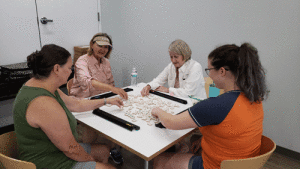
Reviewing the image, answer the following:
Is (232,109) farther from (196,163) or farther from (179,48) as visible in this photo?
(179,48)

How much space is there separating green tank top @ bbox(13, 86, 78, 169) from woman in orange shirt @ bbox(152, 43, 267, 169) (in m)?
0.79

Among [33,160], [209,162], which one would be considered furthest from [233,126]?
[33,160]

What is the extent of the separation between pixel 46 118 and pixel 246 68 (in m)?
1.16

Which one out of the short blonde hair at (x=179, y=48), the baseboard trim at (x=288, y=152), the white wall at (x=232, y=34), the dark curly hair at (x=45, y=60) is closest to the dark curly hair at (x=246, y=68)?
the dark curly hair at (x=45, y=60)

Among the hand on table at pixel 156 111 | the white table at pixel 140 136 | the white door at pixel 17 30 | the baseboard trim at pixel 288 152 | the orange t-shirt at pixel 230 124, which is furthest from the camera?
the white door at pixel 17 30

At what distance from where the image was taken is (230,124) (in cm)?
108

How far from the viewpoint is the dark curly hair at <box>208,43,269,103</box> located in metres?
1.09

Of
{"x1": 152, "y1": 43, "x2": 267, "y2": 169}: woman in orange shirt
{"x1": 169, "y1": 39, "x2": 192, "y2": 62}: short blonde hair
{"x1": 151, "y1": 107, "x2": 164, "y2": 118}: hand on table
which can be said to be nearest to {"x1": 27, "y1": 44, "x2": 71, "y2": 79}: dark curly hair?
{"x1": 151, "y1": 107, "x2": 164, "y2": 118}: hand on table

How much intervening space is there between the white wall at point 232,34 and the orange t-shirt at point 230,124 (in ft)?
5.07

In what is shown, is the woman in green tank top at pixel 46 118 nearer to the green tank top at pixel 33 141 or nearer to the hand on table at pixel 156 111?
the green tank top at pixel 33 141

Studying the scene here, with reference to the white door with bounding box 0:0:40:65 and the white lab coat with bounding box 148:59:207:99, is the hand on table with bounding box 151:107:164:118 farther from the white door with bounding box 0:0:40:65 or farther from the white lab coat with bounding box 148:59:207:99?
the white door with bounding box 0:0:40:65

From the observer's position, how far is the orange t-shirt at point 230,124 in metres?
1.08

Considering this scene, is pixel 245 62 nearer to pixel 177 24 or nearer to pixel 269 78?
pixel 269 78

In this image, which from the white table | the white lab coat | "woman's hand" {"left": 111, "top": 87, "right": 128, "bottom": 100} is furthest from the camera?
the white lab coat
